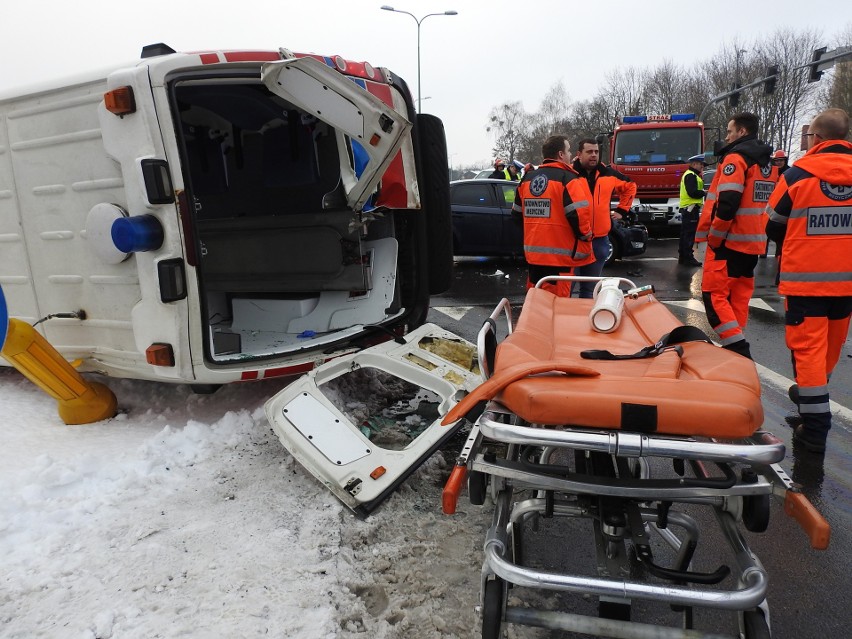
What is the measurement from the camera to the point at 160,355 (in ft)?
10.2

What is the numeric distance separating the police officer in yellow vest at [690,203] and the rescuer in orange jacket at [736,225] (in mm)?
6299

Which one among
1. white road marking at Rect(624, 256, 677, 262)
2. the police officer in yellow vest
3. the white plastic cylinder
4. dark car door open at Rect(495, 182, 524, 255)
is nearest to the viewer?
the white plastic cylinder

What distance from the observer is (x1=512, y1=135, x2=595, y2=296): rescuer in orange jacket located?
4.77m

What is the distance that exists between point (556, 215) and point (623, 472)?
330 centimetres

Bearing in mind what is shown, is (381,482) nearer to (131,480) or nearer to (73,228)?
(131,480)

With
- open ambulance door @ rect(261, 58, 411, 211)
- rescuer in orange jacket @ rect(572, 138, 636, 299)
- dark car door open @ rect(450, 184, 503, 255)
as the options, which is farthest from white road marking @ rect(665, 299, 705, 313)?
open ambulance door @ rect(261, 58, 411, 211)

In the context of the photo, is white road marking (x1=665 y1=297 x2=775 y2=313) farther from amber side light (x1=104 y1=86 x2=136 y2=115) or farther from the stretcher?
amber side light (x1=104 y1=86 x2=136 y2=115)

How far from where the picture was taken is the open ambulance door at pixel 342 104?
3150 mm

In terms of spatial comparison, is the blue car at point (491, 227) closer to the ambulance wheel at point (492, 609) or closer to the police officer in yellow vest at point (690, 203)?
the police officer in yellow vest at point (690, 203)

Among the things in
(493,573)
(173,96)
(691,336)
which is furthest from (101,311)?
(691,336)

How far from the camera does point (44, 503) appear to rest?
259 centimetres

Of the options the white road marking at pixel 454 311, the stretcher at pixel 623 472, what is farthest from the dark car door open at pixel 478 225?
A: the stretcher at pixel 623 472

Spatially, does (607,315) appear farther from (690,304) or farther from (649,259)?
(649,259)

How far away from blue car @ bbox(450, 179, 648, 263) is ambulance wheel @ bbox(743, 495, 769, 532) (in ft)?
27.7
